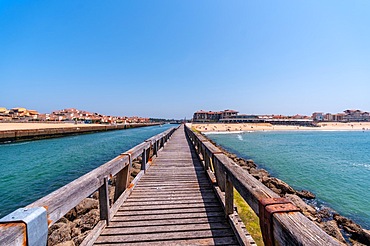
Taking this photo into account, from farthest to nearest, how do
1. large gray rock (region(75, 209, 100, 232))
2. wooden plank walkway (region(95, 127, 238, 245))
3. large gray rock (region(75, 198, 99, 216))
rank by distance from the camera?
large gray rock (region(75, 198, 99, 216)) < large gray rock (region(75, 209, 100, 232)) < wooden plank walkway (region(95, 127, 238, 245))

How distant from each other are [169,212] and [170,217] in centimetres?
18

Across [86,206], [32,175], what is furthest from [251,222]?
[32,175]

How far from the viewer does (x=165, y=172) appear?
6.04 meters

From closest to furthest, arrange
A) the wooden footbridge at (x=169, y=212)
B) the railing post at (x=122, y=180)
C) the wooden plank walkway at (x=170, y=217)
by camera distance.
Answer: the wooden footbridge at (x=169, y=212), the wooden plank walkway at (x=170, y=217), the railing post at (x=122, y=180)

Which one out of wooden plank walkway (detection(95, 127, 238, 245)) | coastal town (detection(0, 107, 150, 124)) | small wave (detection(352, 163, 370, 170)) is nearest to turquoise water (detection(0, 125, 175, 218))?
wooden plank walkway (detection(95, 127, 238, 245))

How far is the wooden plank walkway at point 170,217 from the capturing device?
2.62 meters

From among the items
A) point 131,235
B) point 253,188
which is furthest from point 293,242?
point 131,235

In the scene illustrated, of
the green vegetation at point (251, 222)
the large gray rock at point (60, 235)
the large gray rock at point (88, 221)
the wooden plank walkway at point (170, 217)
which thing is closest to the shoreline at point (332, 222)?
the green vegetation at point (251, 222)

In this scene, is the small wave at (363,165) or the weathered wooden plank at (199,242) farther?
the small wave at (363,165)

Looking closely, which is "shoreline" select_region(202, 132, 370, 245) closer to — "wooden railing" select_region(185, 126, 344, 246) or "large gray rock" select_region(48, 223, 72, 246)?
"wooden railing" select_region(185, 126, 344, 246)

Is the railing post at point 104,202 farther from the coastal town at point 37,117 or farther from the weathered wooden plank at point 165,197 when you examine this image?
the coastal town at point 37,117

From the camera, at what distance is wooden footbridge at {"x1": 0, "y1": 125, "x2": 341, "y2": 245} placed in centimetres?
123

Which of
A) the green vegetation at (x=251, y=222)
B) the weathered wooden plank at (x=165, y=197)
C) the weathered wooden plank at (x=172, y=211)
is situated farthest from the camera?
the weathered wooden plank at (x=165, y=197)

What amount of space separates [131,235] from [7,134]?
102ft
